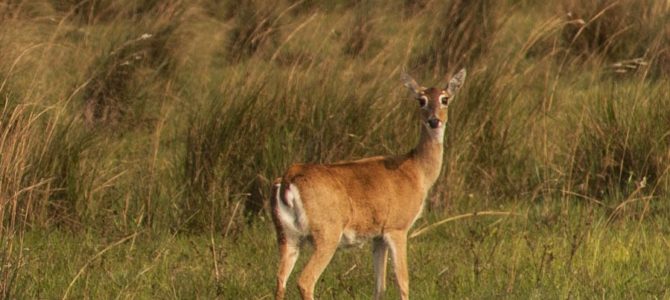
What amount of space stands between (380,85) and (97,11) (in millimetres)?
5321

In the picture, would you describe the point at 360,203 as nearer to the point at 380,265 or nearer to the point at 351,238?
the point at 351,238

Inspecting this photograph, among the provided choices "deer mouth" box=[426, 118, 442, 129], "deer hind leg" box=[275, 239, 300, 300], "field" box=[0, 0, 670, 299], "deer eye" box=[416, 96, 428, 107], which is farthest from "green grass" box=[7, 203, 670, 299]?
"deer eye" box=[416, 96, 428, 107]

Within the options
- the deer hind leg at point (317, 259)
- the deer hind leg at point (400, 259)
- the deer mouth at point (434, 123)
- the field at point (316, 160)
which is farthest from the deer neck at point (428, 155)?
the deer hind leg at point (317, 259)

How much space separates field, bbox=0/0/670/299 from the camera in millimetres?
6270

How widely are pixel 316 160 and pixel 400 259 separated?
6.69 ft

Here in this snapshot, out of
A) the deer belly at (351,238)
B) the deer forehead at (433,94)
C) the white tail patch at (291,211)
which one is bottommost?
the deer belly at (351,238)

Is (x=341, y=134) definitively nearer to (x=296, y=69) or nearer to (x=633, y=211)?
(x=296, y=69)

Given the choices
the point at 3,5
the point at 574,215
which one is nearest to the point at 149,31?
the point at 3,5

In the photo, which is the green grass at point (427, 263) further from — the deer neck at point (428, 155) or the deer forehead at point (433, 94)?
the deer forehead at point (433, 94)

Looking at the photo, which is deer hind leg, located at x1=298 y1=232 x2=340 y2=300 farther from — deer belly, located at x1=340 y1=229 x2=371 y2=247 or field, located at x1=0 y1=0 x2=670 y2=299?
field, located at x1=0 y1=0 x2=670 y2=299

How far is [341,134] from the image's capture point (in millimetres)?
8094

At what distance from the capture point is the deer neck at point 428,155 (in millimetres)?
6562

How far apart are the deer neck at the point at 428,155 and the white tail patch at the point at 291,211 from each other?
99 cm

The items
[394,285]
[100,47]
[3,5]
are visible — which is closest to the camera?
[394,285]
